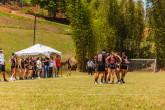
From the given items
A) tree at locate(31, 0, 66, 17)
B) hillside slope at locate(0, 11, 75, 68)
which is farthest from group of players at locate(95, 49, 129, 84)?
tree at locate(31, 0, 66, 17)

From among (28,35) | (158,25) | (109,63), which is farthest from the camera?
(28,35)

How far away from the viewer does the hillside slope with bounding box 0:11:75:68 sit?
53500mm

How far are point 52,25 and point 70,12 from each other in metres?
30.7

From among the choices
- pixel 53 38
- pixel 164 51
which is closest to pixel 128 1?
pixel 164 51

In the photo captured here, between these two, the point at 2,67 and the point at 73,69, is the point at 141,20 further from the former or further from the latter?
the point at 2,67

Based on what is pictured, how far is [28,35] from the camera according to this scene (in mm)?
63719

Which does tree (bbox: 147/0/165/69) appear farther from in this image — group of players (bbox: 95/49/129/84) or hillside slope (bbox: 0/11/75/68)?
group of players (bbox: 95/49/129/84)

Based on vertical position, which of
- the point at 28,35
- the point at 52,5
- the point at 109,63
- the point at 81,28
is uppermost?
the point at 52,5

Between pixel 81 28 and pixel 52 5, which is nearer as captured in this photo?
pixel 81 28

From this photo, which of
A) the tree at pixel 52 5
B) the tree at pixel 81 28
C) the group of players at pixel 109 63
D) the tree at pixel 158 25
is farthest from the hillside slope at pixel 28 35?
the group of players at pixel 109 63

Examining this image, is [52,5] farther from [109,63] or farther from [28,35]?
[109,63]

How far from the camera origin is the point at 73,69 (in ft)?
170

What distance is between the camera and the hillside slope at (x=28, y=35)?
176ft

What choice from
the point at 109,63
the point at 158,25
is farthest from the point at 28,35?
the point at 109,63
